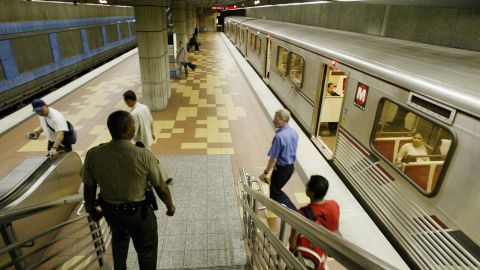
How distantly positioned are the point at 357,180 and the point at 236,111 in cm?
458

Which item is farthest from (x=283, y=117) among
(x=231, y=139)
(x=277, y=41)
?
(x=277, y=41)

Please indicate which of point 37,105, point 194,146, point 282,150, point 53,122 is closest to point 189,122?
point 194,146

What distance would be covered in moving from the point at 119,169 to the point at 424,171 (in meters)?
3.53

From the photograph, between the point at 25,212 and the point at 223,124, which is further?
the point at 223,124

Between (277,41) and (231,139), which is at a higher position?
(277,41)

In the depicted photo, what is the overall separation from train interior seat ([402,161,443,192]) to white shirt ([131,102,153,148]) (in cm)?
350

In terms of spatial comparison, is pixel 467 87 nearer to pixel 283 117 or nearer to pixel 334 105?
pixel 283 117

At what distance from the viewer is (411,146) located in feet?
12.1

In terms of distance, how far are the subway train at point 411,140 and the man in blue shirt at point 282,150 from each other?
3.75 ft

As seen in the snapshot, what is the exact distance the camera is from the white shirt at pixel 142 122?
4.10 meters

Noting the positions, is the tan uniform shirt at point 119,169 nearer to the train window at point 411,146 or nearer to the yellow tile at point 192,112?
the train window at point 411,146

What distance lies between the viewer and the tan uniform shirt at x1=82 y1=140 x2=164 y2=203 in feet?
6.79

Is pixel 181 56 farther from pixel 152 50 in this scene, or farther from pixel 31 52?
pixel 31 52

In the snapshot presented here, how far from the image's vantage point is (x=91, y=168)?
2.13m
